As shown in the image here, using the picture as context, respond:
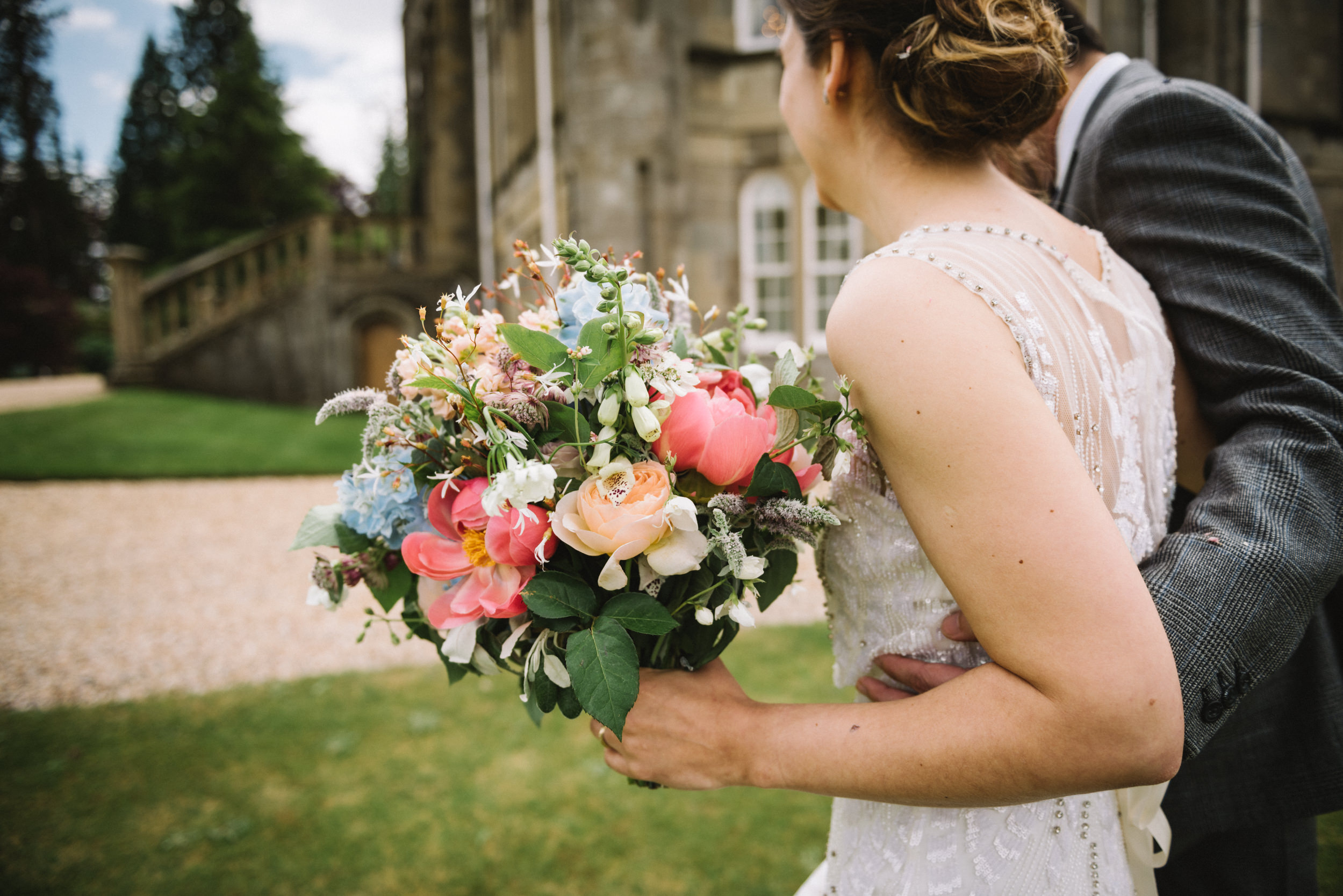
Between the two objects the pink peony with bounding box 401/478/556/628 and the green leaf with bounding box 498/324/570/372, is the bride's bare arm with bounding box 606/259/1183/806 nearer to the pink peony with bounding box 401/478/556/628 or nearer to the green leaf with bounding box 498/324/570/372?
the green leaf with bounding box 498/324/570/372

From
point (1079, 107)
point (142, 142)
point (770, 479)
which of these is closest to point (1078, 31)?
point (1079, 107)

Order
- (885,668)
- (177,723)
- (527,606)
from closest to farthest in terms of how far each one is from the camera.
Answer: (527,606) < (885,668) < (177,723)

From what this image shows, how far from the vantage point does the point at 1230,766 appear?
4.74 feet

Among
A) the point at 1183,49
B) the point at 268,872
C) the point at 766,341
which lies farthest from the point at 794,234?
the point at 268,872

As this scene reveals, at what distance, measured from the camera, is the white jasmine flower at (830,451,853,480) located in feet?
4.13

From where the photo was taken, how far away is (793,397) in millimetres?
1131

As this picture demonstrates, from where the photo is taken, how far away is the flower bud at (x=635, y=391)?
105 cm

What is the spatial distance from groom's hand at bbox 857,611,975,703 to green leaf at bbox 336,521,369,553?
94 centimetres

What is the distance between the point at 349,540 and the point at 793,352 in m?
0.86

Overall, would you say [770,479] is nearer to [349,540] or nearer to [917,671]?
[917,671]

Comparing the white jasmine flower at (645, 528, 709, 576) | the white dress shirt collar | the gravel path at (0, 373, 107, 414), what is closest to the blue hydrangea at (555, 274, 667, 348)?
the white jasmine flower at (645, 528, 709, 576)

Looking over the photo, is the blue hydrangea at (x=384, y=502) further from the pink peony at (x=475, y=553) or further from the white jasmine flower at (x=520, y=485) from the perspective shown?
the white jasmine flower at (x=520, y=485)

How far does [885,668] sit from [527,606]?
628mm

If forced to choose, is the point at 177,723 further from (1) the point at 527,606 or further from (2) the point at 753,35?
(2) the point at 753,35
